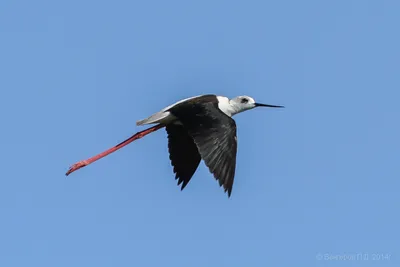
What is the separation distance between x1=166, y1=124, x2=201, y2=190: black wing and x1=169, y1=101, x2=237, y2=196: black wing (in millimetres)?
721

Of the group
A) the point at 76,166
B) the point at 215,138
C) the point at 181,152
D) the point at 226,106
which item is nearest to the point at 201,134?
the point at 215,138

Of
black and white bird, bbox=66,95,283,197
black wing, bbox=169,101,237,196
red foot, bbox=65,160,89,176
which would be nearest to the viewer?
black wing, bbox=169,101,237,196

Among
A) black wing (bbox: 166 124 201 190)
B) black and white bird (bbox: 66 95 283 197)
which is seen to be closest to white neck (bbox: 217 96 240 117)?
black and white bird (bbox: 66 95 283 197)

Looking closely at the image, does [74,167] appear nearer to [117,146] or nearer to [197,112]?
[117,146]

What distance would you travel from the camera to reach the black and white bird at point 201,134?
42.0ft

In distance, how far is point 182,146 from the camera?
569 inches

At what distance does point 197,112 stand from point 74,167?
2157 mm

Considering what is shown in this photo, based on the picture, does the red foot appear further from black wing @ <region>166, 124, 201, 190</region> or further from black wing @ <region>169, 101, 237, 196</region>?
black wing @ <region>169, 101, 237, 196</region>

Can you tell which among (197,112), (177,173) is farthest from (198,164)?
(197,112)

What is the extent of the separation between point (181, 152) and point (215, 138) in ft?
5.06

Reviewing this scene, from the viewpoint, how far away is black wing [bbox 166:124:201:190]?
47.4ft

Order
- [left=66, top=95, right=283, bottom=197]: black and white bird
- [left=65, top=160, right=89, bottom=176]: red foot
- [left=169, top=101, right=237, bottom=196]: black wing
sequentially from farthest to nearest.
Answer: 1. [left=65, top=160, right=89, bottom=176]: red foot
2. [left=66, top=95, right=283, bottom=197]: black and white bird
3. [left=169, top=101, right=237, bottom=196]: black wing

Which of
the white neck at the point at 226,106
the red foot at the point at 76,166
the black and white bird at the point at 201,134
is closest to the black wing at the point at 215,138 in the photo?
the black and white bird at the point at 201,134

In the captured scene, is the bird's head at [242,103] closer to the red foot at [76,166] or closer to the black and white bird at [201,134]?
the black and white bird at [201,134]
